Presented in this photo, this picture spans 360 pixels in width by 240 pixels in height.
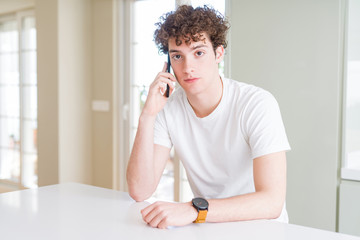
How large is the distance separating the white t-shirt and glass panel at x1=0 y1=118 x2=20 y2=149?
3.73m

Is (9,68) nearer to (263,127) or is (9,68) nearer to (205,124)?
(205,124)

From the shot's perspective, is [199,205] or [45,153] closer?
[199,205]

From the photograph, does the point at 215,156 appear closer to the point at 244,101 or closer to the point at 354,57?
the point at 244,101

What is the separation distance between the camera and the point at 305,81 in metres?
2.55

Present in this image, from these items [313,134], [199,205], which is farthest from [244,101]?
[313,134]

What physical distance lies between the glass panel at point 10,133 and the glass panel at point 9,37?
0.95 m

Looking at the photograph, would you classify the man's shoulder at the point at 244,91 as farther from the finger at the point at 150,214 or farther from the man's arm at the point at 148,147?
the finger at the point at 150,214

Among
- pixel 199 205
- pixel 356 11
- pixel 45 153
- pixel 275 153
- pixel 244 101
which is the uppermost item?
pixel 356 11

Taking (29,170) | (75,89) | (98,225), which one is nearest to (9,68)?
(29,170)

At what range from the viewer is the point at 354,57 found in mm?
2361

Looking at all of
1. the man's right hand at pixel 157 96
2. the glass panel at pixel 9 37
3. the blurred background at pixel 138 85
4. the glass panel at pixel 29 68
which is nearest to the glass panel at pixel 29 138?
the blurred background at pixel 138 85

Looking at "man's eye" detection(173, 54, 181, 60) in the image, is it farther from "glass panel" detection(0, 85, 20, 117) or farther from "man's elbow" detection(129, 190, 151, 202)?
"glass panel" detection(0, 85, 20, 117)

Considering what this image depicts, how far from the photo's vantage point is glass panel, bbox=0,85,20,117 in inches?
189

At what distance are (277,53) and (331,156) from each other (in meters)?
0.81
